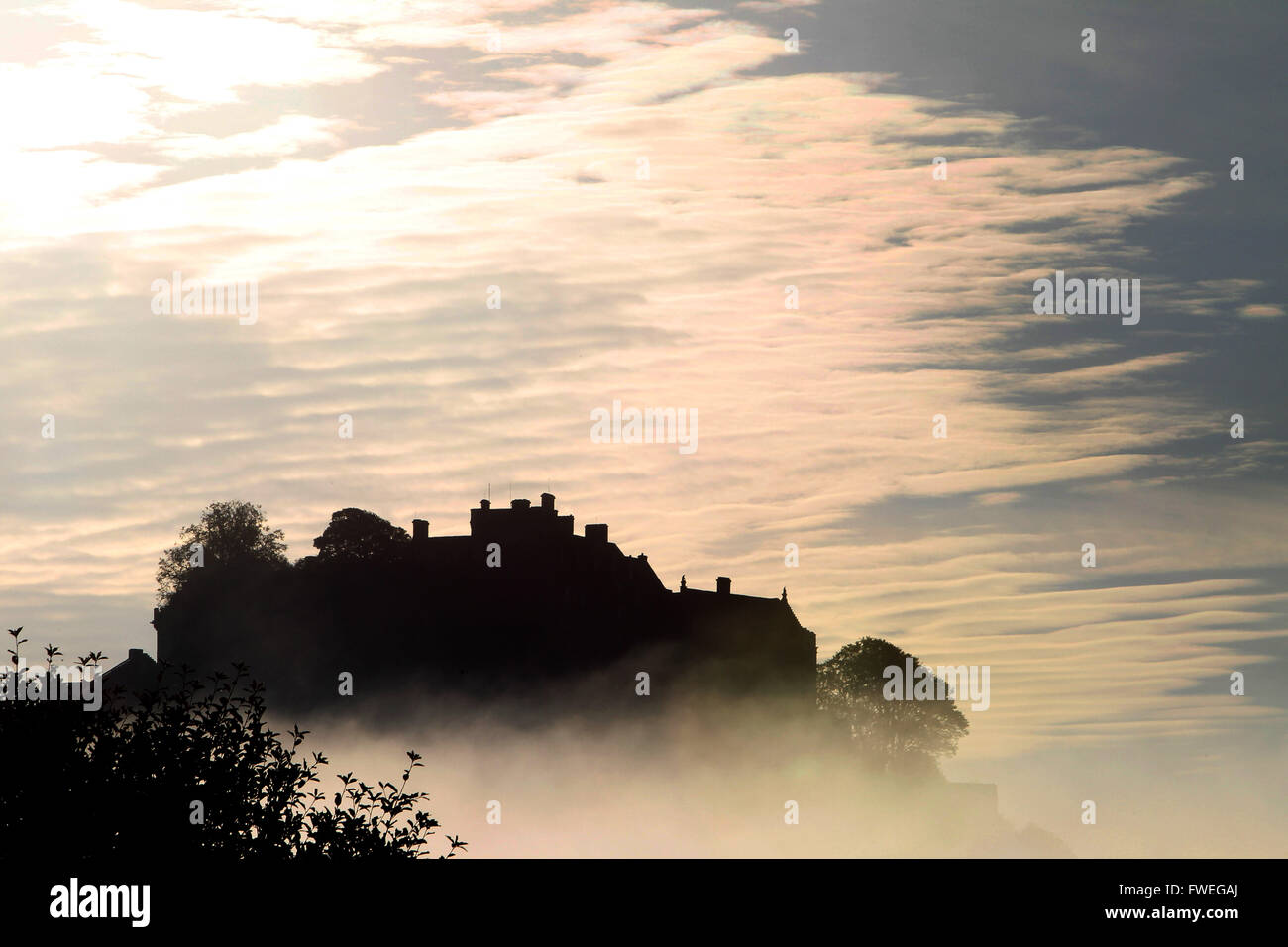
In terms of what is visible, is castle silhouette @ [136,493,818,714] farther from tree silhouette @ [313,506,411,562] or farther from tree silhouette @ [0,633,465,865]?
tree silhouette @ [0,633,465,865]

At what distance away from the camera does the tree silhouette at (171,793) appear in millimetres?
16703

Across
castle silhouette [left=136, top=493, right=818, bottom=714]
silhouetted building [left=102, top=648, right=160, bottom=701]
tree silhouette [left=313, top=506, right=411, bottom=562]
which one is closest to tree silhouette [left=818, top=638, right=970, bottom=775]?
castle silhouette [left=136, top=493, right=818, bottom=714]

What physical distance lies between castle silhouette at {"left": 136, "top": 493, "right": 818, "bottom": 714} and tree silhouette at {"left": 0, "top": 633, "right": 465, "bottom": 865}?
6920 cm

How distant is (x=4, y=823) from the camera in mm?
16469

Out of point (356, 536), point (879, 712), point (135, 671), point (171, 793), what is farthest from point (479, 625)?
point (171, 793)

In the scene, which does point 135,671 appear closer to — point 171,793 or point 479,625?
point 479,625

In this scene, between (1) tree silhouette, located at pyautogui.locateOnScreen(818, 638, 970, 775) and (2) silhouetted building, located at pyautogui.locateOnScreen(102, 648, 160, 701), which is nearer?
(2) silhouetted building, located at pyautogui.locateOnScreen(102, 648, 160, 701)

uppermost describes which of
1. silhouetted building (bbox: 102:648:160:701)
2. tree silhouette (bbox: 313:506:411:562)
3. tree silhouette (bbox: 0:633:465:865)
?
tree silhouette (bbox: 313:506:411:562)

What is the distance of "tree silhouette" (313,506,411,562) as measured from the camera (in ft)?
318

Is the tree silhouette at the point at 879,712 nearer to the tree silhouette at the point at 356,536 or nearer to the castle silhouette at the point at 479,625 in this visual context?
the castle silhouette at the point at 479,625

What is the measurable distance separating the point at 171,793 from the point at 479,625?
2841 inches

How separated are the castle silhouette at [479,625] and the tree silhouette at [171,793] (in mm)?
69203

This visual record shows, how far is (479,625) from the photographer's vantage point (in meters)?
89.1
